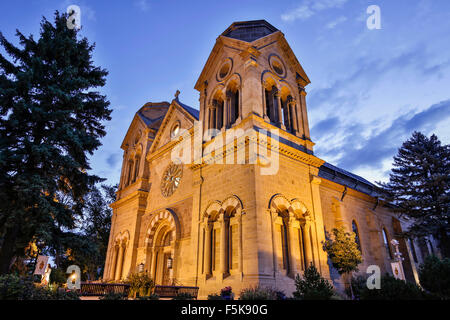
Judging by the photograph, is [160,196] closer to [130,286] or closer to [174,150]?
[174,150]

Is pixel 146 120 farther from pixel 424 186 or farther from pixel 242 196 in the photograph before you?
pixel 424 186

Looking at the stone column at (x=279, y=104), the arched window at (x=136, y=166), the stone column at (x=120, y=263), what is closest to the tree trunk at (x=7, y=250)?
the stone column at (x=120, y=263)

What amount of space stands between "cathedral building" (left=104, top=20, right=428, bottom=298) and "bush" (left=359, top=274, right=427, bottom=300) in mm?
4559

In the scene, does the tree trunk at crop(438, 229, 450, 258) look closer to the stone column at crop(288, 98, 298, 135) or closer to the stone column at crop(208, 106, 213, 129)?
the stone column at crop(288, 98, 298, 135)

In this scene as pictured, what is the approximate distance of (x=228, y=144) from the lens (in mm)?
16234

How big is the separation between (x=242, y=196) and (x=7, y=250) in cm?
1074

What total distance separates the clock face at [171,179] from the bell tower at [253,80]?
4.21 meters

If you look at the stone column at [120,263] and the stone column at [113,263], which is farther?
the stone column at [113,263]

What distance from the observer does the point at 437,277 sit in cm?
1054

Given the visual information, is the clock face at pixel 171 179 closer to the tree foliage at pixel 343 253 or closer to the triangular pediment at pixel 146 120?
the triangular pediment at pixel 146 120

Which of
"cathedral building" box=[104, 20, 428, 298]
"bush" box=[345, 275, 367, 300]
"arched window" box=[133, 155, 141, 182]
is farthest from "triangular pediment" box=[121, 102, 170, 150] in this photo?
"bush" box=[345, 275, 367, 300]

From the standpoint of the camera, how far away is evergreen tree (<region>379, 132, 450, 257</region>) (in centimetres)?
2120

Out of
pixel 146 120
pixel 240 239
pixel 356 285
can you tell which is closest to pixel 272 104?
pixel 240 239

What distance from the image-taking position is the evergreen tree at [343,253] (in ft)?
50.6
